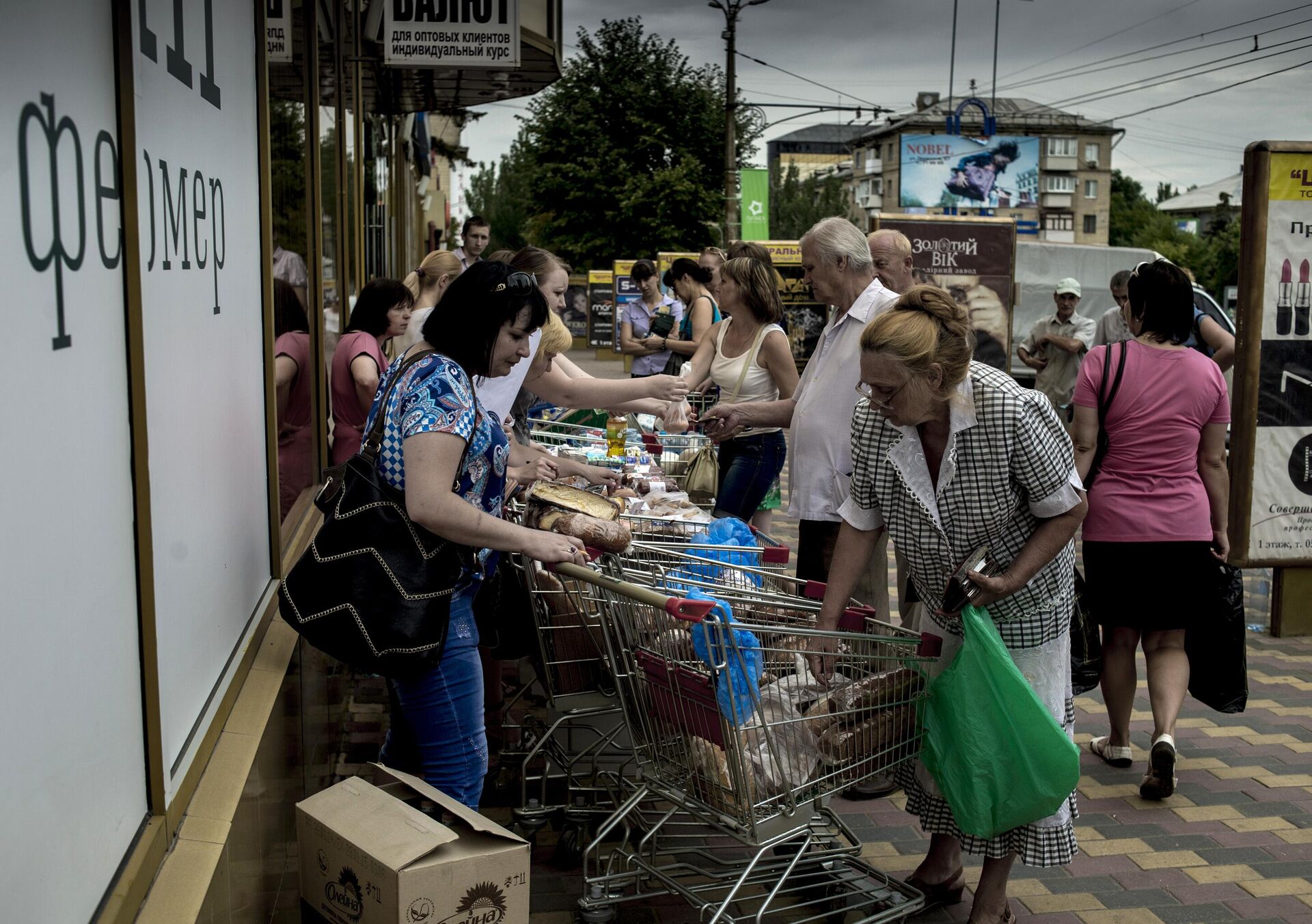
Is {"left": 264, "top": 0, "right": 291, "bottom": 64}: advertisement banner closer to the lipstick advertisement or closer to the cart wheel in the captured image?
the cart wheel

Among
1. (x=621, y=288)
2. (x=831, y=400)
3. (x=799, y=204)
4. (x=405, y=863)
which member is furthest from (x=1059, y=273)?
(x=799, y=204)

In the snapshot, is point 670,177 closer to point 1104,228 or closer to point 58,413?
point 58,413

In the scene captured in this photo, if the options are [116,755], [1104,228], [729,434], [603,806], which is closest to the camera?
[116,755]

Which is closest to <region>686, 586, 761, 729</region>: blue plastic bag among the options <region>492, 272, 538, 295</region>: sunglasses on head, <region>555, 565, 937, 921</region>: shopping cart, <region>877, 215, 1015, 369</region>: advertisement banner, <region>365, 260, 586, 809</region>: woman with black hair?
<region>555, 565, 937, 921</region>: shopping cart

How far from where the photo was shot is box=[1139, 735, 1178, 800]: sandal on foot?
5.00 meters

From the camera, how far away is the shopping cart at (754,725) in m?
3.21

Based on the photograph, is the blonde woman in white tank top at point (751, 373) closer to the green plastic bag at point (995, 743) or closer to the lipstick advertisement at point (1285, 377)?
the green plastic bag at point (995, 743)

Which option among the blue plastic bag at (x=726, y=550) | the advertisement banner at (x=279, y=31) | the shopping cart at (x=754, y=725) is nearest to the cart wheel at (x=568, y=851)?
the shopping cart at (x=754, y=725)

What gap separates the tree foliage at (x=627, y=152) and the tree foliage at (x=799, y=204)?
21847mm

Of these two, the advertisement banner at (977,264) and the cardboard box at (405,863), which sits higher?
the advertisement banner at (977,264)

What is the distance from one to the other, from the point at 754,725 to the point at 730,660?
0.18 metres

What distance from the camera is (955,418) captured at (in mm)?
3461

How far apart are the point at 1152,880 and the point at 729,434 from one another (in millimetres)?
2460

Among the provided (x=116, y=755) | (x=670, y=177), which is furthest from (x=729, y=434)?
(x=670, y=177)
